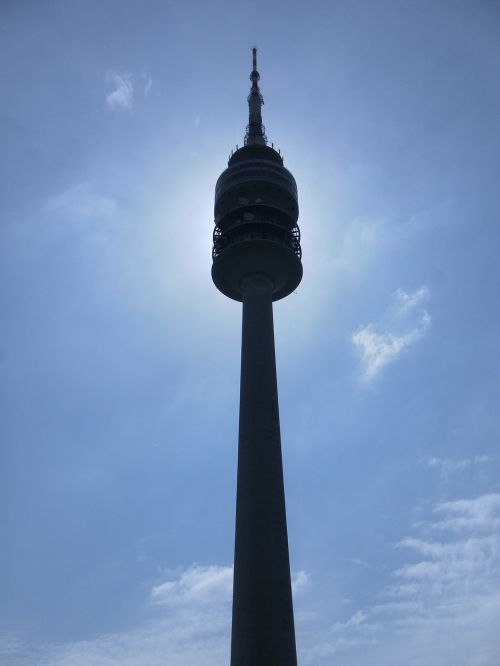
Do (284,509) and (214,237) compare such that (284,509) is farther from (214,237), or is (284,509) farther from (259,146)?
(259,146)

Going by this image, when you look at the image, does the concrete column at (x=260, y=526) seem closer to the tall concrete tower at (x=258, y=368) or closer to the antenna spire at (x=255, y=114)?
the tall concrete tower at (x=258, y=368)

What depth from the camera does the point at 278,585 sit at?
38.0m

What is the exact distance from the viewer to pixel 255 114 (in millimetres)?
69312

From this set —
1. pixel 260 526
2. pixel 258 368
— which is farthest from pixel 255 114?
pixel 260 526

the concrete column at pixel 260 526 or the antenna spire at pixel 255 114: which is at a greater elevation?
the antenna spire at pixel 255 114

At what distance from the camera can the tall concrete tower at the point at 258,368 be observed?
1457 inches

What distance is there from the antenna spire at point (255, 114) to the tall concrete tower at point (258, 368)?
12 centimetres

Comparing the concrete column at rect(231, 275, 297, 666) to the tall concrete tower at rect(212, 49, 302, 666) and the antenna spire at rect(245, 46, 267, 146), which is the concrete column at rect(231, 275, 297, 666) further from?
the antenna spire at rect(245, 46, 267, 146)

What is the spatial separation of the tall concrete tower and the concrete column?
0.06m

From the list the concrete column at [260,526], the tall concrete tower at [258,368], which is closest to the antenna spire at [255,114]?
the tall concrete tower at [258,368]

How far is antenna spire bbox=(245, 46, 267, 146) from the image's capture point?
6559 centimetres

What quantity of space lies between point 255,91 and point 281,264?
2854 centimetres

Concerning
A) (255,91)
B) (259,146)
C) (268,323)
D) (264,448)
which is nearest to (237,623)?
(264,448)

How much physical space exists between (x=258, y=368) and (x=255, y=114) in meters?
35.3
